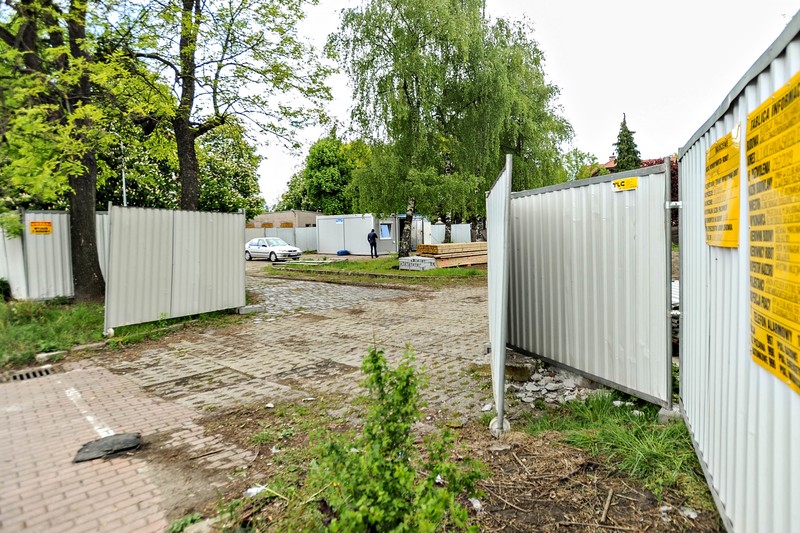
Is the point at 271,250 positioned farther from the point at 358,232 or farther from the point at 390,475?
the point at 390,475

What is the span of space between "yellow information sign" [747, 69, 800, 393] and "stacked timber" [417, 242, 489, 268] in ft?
57.9

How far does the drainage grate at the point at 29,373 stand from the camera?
6.39 m

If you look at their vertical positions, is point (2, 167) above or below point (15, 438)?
above

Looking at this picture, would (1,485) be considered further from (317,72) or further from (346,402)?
→ (317,72)

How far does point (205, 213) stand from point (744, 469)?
385 inches

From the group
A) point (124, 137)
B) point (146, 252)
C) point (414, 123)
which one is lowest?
point (146, 252)

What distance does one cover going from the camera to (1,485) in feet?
11.5

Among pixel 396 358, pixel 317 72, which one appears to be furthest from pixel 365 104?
pixel 396 358

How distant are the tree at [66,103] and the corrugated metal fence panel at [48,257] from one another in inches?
47.8

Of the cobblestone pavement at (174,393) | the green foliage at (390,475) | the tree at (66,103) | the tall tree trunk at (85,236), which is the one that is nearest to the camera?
the green foliage at (390,475)

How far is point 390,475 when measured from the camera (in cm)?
218

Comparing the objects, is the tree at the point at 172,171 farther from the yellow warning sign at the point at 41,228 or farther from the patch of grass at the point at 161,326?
the patch of grass at the point at 161,326

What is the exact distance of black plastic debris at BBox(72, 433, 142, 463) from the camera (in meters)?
3.96

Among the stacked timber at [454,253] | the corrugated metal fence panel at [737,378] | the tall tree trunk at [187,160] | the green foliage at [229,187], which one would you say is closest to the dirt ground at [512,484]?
the corrugated metal fence panel at [737,378]
